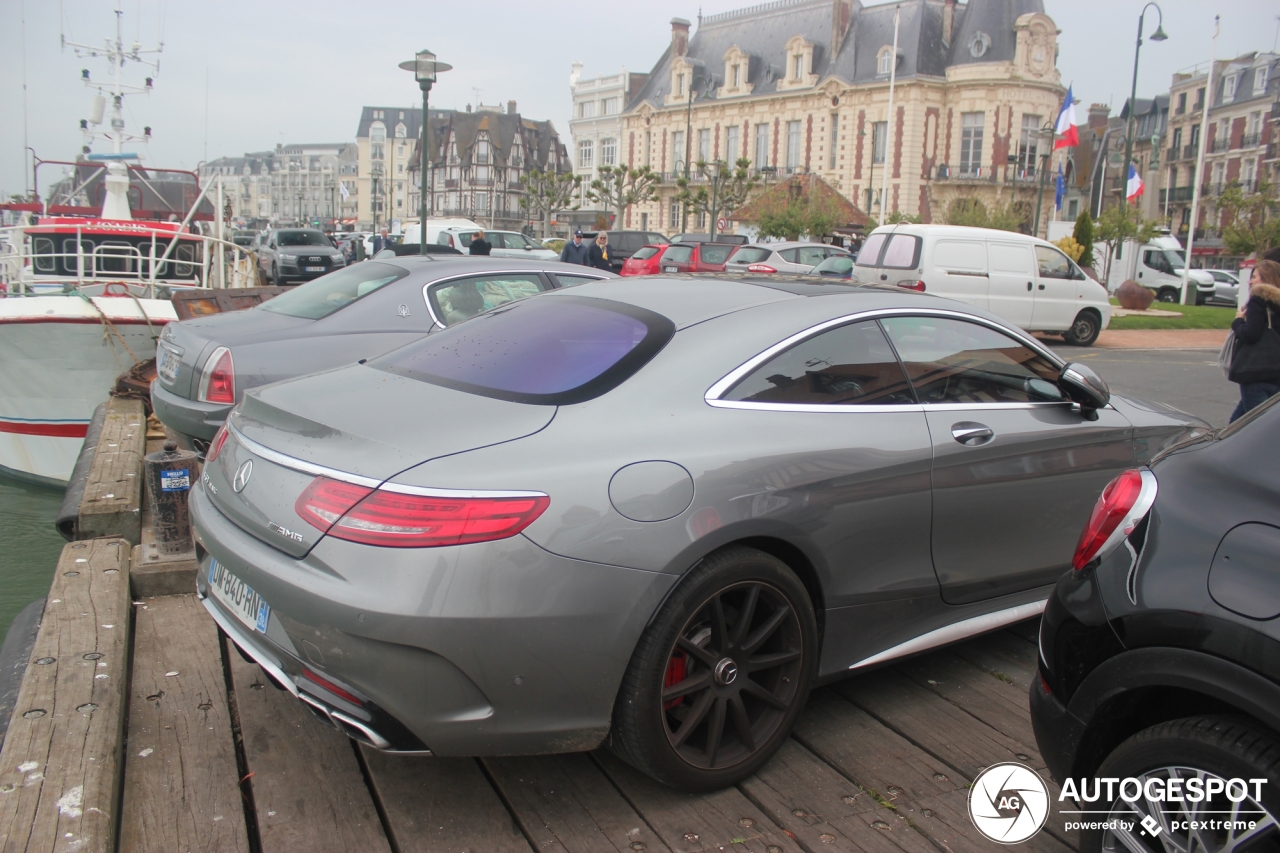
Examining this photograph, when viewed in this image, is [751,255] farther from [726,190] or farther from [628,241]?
[726,190]

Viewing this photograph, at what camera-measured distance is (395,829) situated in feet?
9.03

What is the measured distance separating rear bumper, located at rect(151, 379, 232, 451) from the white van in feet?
40.1

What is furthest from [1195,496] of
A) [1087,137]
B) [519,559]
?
[1087,137]

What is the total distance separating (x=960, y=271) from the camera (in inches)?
Result: 645

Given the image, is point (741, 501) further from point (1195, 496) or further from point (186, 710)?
point (186, 710)

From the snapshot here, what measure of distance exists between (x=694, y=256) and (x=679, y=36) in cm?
6881

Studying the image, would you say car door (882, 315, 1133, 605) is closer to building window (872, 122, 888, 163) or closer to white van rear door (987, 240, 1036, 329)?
white van rear door (987, 240, 1036, 329)

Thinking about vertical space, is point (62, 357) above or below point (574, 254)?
below

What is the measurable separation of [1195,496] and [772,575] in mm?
1127

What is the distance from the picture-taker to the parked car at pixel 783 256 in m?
21.1

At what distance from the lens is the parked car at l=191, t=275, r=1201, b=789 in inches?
97.4

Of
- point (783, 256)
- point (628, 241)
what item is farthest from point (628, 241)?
point (783, 256)

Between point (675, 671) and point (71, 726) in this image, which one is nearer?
point (675, 671)

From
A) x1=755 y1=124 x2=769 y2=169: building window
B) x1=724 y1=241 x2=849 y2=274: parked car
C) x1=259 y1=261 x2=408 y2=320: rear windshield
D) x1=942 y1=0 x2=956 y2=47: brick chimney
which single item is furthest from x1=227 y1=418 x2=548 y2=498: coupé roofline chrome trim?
x1=755 y1=124 x2=769 y2=169: building window
